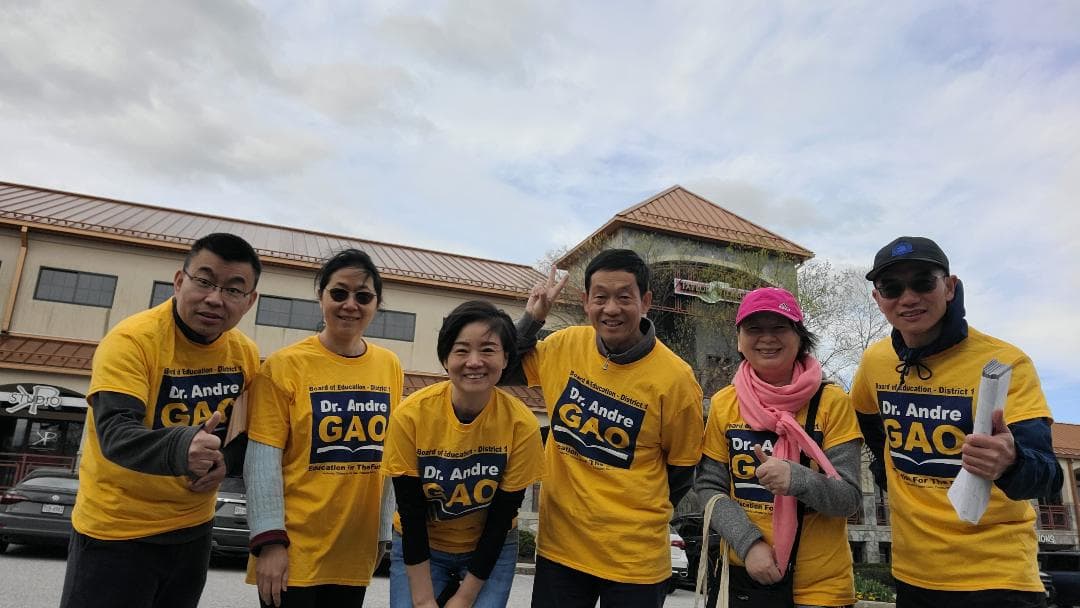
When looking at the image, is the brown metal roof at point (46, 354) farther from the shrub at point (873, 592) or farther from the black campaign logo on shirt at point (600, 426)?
the black campaign logo on shirt at point (600, 426)

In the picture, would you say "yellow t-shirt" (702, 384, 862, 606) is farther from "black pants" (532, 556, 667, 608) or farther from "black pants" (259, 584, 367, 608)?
"black pants" (259, 584, 367, 608)

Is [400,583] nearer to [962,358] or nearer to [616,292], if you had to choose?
[616,292]

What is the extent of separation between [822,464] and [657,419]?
2.38ft

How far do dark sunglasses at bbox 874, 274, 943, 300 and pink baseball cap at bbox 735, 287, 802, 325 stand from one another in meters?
0.38

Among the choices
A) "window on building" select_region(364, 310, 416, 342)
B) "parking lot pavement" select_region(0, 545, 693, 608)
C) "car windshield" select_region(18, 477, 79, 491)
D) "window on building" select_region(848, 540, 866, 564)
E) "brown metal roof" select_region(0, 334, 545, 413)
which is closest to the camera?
"parking lot pavement" select_region(0, 545, 693, 608)

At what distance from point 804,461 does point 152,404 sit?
2.82 metres

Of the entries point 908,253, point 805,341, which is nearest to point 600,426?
point 805,341

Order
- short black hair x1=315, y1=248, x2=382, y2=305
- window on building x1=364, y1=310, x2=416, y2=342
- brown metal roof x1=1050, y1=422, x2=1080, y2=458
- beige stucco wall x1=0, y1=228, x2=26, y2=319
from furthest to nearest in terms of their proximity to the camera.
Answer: brown metal roof x1=1050, y1=422, x2=1080, y2=458, window on building x1=364, y1=310, x2=416, y2=342, beige stucco wall x1=0, y1=228, x2=26, y2=319, short black hair x1=315, y1=248, x2=382, y2=305

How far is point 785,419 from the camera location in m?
2.87

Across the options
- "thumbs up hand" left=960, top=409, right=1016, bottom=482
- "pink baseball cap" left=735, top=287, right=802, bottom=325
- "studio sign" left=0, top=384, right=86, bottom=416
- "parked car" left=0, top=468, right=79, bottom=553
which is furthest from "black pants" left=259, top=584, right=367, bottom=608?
"studio sign" left=0, top=384, right=86, bottom=416

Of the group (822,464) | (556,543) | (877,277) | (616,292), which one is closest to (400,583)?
(556,543)

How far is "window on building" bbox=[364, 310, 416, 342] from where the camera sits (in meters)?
21.1

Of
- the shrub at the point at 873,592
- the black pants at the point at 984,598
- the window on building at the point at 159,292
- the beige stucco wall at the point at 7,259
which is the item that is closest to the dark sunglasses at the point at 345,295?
the black pants at the point at 984,598

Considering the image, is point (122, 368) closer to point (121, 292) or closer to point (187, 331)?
point (187, 331)
